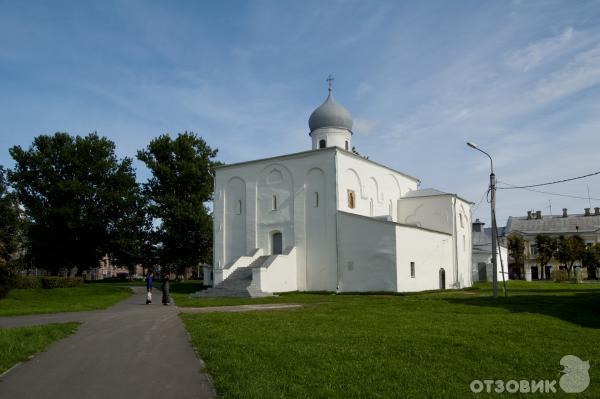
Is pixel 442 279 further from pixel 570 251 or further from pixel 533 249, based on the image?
pixel 533 249

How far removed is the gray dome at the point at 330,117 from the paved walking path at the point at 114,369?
963 inches

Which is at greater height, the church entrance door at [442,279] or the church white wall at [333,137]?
the church white wall at [333,137]

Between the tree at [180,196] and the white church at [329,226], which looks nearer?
the white church at [329,226]

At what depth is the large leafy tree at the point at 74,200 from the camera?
40906 millimetres

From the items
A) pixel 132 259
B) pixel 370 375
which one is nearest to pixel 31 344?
pixel 370 375

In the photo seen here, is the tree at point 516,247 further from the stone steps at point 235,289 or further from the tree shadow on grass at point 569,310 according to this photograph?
the tree shadow on grass at point 569,310

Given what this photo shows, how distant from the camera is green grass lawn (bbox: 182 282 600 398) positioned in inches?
266

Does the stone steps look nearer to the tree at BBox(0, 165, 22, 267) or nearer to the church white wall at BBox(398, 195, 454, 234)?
the tree at BBox(0, 165, 22, 267)

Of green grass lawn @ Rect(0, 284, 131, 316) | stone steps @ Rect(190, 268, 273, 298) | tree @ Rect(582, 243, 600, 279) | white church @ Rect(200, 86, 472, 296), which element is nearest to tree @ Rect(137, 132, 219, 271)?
white church @ Rect(200, 86, 472, 296)

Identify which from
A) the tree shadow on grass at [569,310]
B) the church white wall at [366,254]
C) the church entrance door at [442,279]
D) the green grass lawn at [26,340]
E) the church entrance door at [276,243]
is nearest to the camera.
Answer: the green grass lawn at [26,340]

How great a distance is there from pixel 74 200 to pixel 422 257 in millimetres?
28276

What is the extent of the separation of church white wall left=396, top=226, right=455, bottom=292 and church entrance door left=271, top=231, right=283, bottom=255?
26.7 feet

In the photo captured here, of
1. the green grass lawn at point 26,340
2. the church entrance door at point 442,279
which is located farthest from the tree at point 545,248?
the green grass lawn at point 26,340

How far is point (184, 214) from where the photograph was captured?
1624 inches
